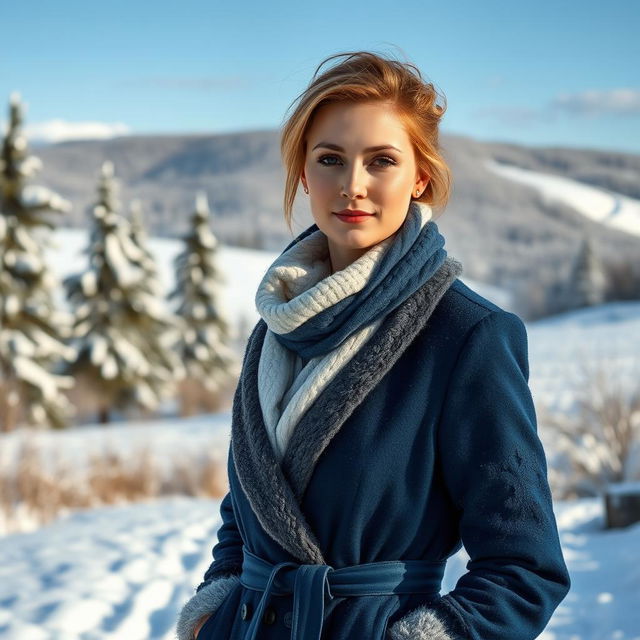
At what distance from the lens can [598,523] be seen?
299 inches

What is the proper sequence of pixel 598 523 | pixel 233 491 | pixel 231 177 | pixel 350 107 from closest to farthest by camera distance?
1. pixel 350 107
2. pixel 233 491
3. pixel 598 523
4. pixel 231 177

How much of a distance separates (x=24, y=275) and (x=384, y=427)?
19144 mm

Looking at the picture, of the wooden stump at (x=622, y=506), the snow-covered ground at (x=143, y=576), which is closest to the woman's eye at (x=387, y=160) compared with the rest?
the snow-covered ground at (x=143, y=576)

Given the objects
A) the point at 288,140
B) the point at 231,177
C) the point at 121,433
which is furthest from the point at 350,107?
the point at 231,177

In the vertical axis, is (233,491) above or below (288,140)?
below

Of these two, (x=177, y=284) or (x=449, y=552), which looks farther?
(x=177, y=284)

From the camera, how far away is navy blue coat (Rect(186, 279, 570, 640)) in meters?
1.72

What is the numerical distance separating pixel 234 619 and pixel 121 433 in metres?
17.0

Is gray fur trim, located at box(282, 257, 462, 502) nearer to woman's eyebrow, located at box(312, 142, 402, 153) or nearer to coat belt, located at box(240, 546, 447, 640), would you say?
coat belt, located at box(240, 546, 447, 640)

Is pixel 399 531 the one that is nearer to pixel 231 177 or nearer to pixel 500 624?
pixel 500 624

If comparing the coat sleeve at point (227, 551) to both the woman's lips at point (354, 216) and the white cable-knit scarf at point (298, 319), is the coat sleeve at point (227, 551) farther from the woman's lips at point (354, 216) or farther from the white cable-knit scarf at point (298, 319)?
the woman's lips at point (354, 216)

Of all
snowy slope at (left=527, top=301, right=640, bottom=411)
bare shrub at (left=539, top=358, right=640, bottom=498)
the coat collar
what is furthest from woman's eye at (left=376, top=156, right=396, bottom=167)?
snowy slope at (left=527, top=301, right=640, bottom=411)

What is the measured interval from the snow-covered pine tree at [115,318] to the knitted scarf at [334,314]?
2127 cm

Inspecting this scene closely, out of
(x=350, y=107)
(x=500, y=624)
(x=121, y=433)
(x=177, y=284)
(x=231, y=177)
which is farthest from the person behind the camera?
(x=231, y=177)
